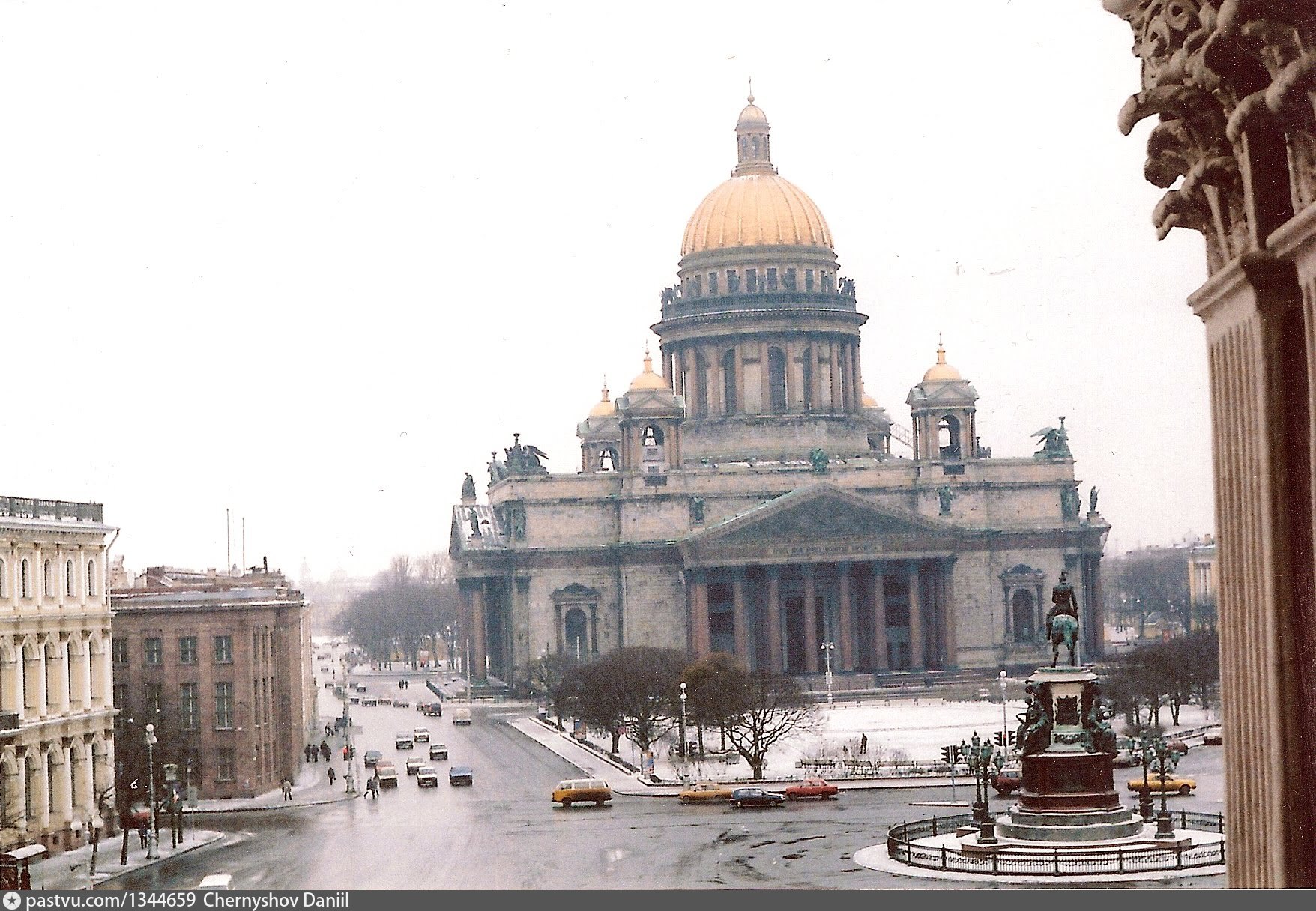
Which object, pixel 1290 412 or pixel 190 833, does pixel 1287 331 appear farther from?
pixel 190 833

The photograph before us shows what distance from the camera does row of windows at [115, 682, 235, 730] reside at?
79500 millimetres

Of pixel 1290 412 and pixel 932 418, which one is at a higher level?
pixel 932 418

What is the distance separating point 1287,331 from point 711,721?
230ft

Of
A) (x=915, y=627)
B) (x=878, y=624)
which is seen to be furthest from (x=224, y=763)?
(x=915, y=627)

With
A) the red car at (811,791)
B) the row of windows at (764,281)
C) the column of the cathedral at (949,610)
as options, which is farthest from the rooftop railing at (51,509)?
the row of windows at (764,281)

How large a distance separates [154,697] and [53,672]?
17.0 metres

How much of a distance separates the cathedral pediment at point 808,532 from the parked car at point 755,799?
2504 inches

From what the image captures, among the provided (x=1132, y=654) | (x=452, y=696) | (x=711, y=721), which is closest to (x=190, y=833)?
(x=711, y=721)

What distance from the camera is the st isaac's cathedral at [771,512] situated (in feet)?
440

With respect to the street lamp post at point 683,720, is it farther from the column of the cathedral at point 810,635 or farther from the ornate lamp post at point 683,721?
the column of the cathedral at point 810,635

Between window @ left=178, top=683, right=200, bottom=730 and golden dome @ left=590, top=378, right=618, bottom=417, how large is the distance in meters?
76.6

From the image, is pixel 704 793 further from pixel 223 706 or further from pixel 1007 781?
pixel 223 706

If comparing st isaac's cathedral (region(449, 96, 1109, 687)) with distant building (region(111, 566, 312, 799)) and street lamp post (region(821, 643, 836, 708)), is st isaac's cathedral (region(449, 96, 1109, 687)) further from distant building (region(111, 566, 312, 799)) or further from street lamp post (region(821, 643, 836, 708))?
distant building (region(111, 566, 312, 799))

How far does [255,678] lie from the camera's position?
81562 millimetres
